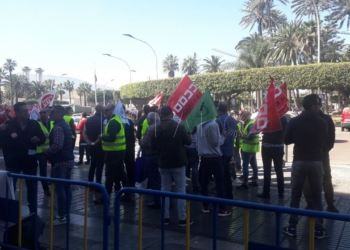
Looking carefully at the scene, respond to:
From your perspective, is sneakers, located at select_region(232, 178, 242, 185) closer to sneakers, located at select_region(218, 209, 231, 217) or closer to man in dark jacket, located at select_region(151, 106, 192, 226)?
sneakers, located at select_region(218, 209, 231, 217)

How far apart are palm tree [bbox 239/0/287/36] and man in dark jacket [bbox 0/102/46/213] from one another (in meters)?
66.2

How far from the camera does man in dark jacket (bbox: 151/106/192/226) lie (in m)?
5.98

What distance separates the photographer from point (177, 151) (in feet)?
19.7

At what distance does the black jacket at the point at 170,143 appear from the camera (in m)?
5.98

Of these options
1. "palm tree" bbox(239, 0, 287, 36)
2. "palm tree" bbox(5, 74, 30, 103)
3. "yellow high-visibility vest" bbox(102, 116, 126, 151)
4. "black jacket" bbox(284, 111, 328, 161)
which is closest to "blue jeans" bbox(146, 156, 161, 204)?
"yellow high-visibility vest" bbox(102, 116, 126, 151)

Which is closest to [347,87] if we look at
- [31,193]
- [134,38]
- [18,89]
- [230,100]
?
[230,100]

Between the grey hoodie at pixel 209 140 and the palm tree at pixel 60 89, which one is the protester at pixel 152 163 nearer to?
the grey hoodie at pixel 209 140

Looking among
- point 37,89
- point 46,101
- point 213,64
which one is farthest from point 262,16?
point 46,101

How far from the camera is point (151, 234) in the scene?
18.7 ft

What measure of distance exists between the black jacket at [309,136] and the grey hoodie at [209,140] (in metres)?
1.30

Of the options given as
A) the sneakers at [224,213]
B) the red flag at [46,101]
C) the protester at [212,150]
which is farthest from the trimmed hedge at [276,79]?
the sneakers at [224,213]

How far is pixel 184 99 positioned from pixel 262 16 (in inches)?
2633

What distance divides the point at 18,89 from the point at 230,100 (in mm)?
60729

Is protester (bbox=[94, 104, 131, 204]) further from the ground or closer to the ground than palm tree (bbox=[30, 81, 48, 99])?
closer to the ground
